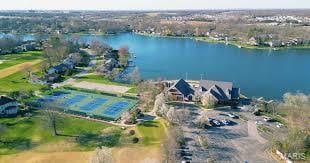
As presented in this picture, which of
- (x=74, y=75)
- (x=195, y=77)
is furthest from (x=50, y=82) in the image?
(x=195, y=77)

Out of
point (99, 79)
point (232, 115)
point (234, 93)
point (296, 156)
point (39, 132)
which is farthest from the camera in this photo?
point (99, 79)

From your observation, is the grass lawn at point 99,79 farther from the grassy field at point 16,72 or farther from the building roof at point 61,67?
the grassy field at point 16,72

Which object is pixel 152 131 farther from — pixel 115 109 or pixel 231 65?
pixel 231 65

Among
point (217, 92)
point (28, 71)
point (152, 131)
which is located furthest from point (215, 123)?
point (28, 71)

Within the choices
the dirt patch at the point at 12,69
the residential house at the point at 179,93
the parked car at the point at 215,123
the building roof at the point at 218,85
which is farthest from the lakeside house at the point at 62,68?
the parked car at the point at 215,123

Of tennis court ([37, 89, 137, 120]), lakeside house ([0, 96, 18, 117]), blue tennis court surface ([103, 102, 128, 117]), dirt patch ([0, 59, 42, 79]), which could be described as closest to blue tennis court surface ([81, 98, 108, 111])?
tennis court ([37, 89, 137, 120])

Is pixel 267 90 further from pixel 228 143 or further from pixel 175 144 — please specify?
pixel 175 144
